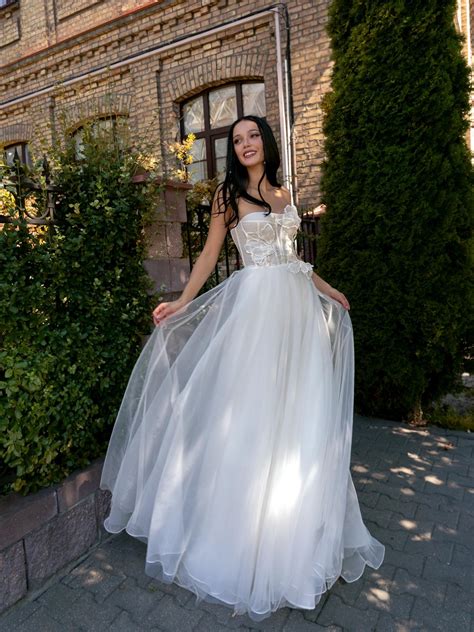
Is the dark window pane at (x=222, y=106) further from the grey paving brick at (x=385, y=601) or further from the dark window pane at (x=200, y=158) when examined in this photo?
the grey paving brick at (x=385, y=601)

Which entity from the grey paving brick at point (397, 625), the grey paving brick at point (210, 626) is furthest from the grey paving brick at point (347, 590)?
the grey paving brick at point (210, 626)

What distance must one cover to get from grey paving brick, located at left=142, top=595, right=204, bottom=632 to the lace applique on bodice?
1.66 metres

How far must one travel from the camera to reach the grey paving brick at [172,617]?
79.2 inches

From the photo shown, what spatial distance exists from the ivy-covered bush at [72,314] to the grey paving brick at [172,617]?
822 mm

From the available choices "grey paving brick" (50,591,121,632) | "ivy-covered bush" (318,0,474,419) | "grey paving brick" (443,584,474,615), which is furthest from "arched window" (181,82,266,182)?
"grey paving brick" (443,584,474,615)

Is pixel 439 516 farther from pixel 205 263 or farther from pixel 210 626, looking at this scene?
pixel 205 263

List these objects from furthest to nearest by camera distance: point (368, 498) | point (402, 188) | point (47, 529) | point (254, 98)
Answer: point (254, 98) < point (402, 188) < point (368, 498) < point (47, 529)

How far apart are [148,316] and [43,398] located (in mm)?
842

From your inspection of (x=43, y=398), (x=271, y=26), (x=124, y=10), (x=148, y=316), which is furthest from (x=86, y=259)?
(x=124, y=10)

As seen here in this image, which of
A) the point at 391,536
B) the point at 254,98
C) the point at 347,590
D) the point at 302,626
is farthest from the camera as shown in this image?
the point at 254,98

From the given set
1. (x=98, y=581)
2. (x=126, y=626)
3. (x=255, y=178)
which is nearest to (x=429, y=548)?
(x=126, y=626)

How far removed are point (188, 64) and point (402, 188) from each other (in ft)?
18.8

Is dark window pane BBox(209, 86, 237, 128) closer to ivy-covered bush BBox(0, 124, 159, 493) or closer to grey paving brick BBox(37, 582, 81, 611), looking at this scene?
ivy-covered bush BBox(0, 124, 159, 493)

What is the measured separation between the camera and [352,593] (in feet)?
7.18
